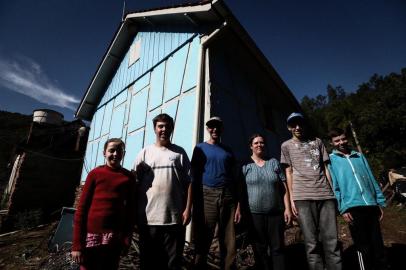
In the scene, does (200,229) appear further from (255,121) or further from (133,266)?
(255,121)

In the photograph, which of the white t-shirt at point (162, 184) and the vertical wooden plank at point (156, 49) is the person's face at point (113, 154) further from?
Result: the vertical wooden plank at point (156, 49)

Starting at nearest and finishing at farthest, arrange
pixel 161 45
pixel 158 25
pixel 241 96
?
1. pixel 241 96
2. pixel 161 45
3. pixel 158 25

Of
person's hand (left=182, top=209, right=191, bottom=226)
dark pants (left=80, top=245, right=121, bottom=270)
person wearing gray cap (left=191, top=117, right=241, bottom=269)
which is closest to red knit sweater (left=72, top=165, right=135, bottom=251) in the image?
dark pants (left=80, top=245, right=121, bottom=270)

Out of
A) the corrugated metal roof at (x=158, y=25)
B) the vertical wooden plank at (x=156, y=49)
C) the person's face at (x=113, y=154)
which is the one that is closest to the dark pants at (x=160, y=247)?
the person's face at (x=113, y=154)

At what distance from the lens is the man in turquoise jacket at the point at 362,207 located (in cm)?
248

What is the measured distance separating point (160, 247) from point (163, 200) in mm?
440

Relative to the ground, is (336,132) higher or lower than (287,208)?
higher

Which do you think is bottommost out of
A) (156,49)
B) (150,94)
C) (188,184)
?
(188,184)

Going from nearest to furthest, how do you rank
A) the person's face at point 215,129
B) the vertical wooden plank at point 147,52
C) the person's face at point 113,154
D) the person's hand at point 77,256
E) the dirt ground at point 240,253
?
the person's hand at point 77,256, the person's face at point 113,154, the person's face at point 215,129, the dirt ground at point 240,253, the vertical wooden plank at point 147,52

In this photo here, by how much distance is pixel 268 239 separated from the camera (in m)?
2.60

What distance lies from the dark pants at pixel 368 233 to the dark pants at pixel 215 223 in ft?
4.42

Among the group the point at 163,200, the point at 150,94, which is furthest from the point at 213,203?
the point at 150,94

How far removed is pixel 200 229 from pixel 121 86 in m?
7.37

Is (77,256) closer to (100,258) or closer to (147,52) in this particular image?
(100,258)
